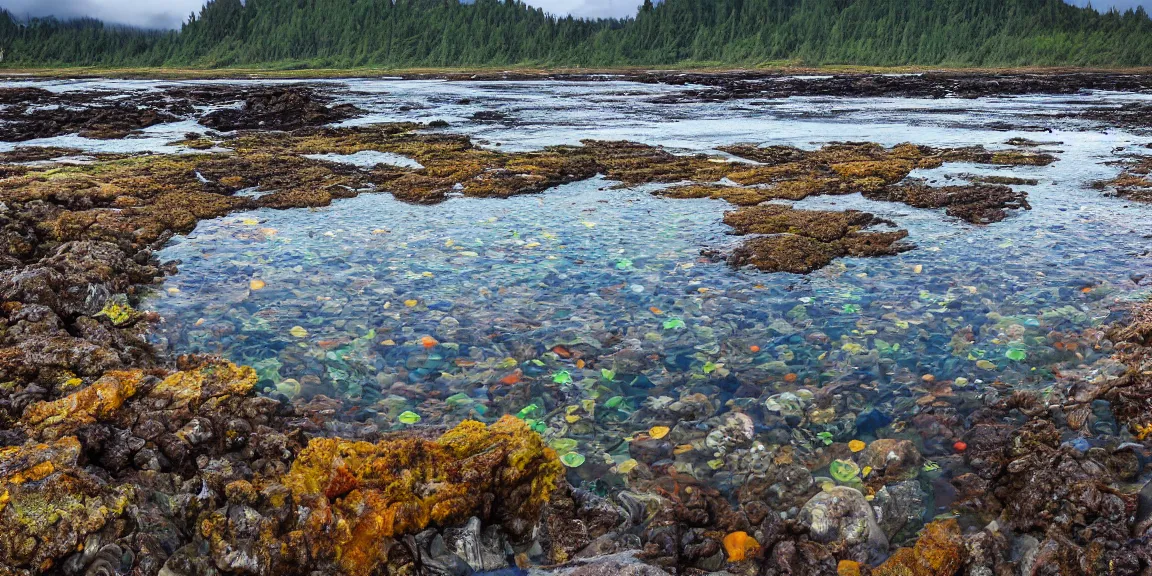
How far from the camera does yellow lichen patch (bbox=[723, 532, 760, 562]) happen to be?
5.07 m

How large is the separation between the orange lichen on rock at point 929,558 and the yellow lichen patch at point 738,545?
83cm

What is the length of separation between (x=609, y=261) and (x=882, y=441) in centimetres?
631

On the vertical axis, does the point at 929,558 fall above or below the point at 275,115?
below

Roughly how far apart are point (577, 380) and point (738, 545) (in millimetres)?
2955

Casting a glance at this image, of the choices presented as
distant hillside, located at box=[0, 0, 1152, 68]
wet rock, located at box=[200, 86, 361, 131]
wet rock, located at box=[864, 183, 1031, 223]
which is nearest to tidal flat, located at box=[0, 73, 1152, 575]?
wet rock, located at box=[864, 183, 1031, 223]

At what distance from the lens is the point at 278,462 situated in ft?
18.9

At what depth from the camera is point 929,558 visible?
483 centimetres

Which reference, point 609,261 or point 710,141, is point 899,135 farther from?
point 609,261

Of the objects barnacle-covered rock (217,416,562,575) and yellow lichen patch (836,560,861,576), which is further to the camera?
yellow lichen patch (836,560,861,576)

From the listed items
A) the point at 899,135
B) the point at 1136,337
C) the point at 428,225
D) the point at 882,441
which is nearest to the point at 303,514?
the point at 882,441

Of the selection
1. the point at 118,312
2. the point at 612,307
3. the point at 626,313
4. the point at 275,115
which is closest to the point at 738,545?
the point at 626,313

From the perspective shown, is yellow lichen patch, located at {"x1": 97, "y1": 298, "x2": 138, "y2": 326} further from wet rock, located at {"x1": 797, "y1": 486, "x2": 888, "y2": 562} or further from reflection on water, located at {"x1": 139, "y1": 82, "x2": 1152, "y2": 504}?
wet rock, located at {"x1": 797, "y1": 486, "x2": 888, "y2": 562}

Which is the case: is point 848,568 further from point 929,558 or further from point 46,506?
point 46,506

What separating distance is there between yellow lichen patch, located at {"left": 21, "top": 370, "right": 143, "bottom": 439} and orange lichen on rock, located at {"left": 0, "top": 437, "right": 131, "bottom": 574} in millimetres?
642
